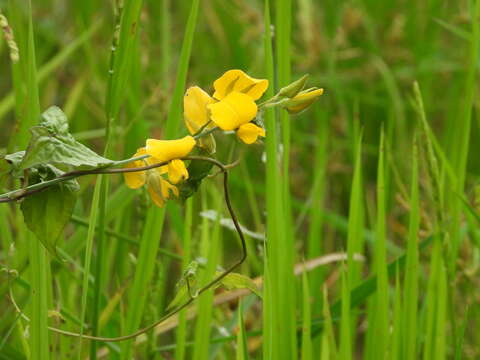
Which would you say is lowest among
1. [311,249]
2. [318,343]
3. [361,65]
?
[318,343]

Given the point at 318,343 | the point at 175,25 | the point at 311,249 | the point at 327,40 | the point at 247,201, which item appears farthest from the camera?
the point at 175,25

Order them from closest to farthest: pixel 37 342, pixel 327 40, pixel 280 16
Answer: pixel 37 342 → pixel 280 16 → pixel 327 40

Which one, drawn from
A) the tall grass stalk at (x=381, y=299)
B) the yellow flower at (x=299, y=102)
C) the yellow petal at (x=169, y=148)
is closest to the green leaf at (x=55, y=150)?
the yellow petal at (x=169, y=148)

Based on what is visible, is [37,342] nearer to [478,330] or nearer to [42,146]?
[42,146]

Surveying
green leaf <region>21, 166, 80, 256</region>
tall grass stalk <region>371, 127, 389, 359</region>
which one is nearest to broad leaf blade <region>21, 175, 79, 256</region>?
green leaf <region>21, 166, 80, 256</region>

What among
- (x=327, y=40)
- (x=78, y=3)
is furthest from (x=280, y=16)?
(x=327, y=40)

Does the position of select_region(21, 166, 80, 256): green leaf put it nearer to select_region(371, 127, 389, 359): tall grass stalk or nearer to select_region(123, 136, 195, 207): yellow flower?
select_region(123, 136, 195, 207): yellow flower
